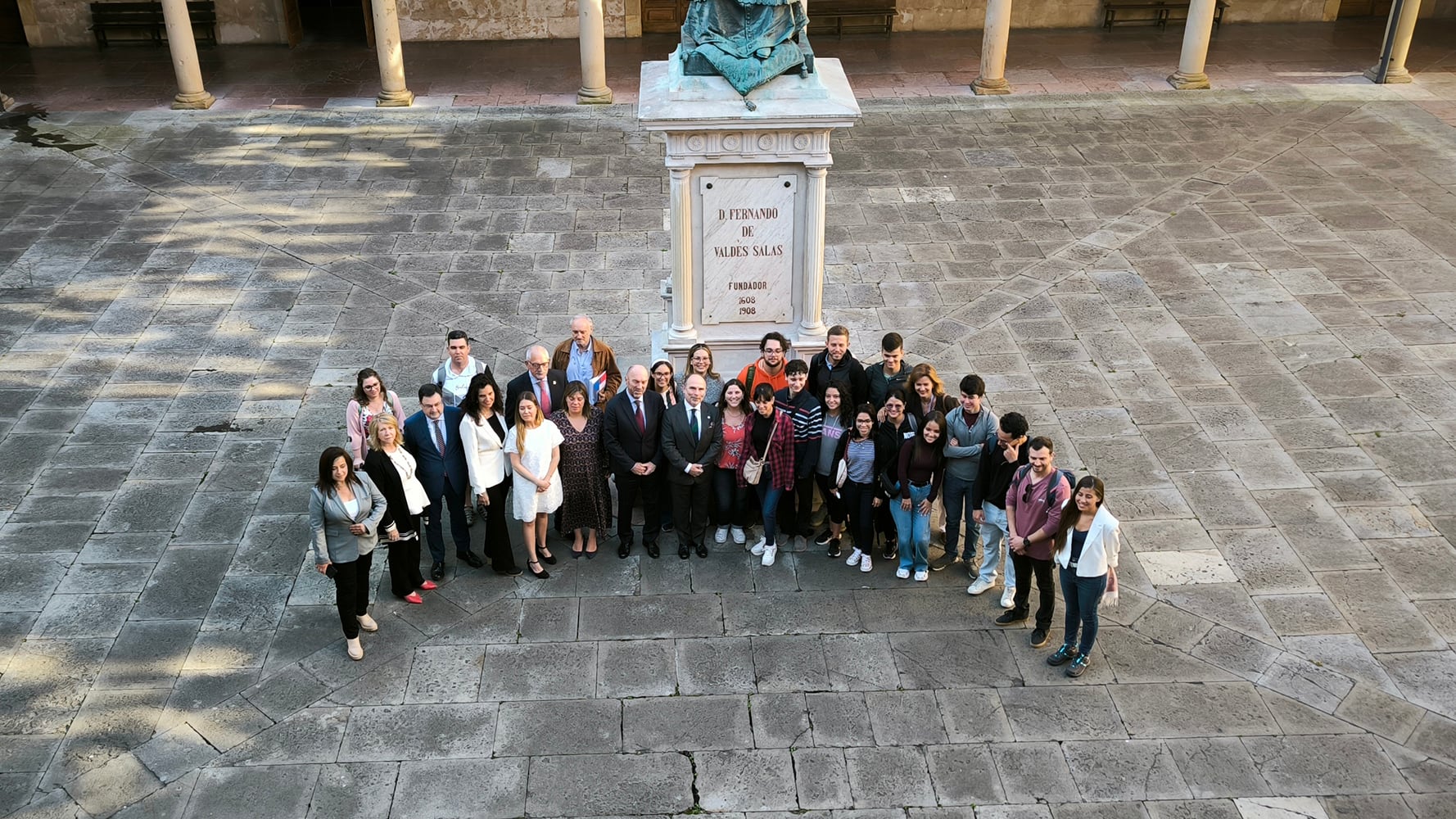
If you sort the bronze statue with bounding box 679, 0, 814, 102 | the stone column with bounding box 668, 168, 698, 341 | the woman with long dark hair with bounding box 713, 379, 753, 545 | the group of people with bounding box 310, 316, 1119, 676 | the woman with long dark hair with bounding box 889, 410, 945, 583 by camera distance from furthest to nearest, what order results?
1. the stone column with bounding box 668, 168, 698, 341
2. the bronze statue with bounding box 679, 0, 814, 102
3. the woman with long dark hair with bounding box 713, 379, 753, 545
4. the woman with long dark hair with bounding box 889, 410, 945, 583
5. the group of people with bounding box 310, 316, 1119, 676

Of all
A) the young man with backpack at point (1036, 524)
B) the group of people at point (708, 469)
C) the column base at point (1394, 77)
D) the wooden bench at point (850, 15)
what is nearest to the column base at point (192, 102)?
the wooden bench at point (850, 15)

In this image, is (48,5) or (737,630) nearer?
(737,630)

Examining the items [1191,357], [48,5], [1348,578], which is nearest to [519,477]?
[1348,578]

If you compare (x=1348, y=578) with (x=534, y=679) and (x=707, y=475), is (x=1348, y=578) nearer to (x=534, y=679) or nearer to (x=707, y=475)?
(x=707, y=475)

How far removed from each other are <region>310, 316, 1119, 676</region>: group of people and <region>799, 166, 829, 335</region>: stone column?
31.0 inches

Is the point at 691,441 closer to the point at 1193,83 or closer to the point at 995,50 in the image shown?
the point at 995,50

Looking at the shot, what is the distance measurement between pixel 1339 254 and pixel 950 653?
8550 mm

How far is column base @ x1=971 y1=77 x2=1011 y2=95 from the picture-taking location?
19500mm

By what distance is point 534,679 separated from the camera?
8.29 meters

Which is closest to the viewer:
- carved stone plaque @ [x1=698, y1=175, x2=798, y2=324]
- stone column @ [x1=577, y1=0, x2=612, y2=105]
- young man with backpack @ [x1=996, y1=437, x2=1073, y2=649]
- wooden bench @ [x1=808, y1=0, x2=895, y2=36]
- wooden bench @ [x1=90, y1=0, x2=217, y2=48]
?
young man with backpack @ [x1=996, y1=437, x2=1073, y2=649]

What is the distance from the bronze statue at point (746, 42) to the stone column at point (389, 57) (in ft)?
33.3

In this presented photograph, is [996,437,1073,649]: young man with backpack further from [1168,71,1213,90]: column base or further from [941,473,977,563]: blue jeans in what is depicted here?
[1168,71,1213,90]: column base

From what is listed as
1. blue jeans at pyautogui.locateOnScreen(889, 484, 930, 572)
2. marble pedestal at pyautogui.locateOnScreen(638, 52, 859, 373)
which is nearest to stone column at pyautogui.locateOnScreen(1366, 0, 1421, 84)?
marble pedestal at pyautogui.locateOnScreen(638, 52, 859, 373)

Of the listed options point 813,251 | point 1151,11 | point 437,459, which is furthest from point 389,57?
point 1151,11
